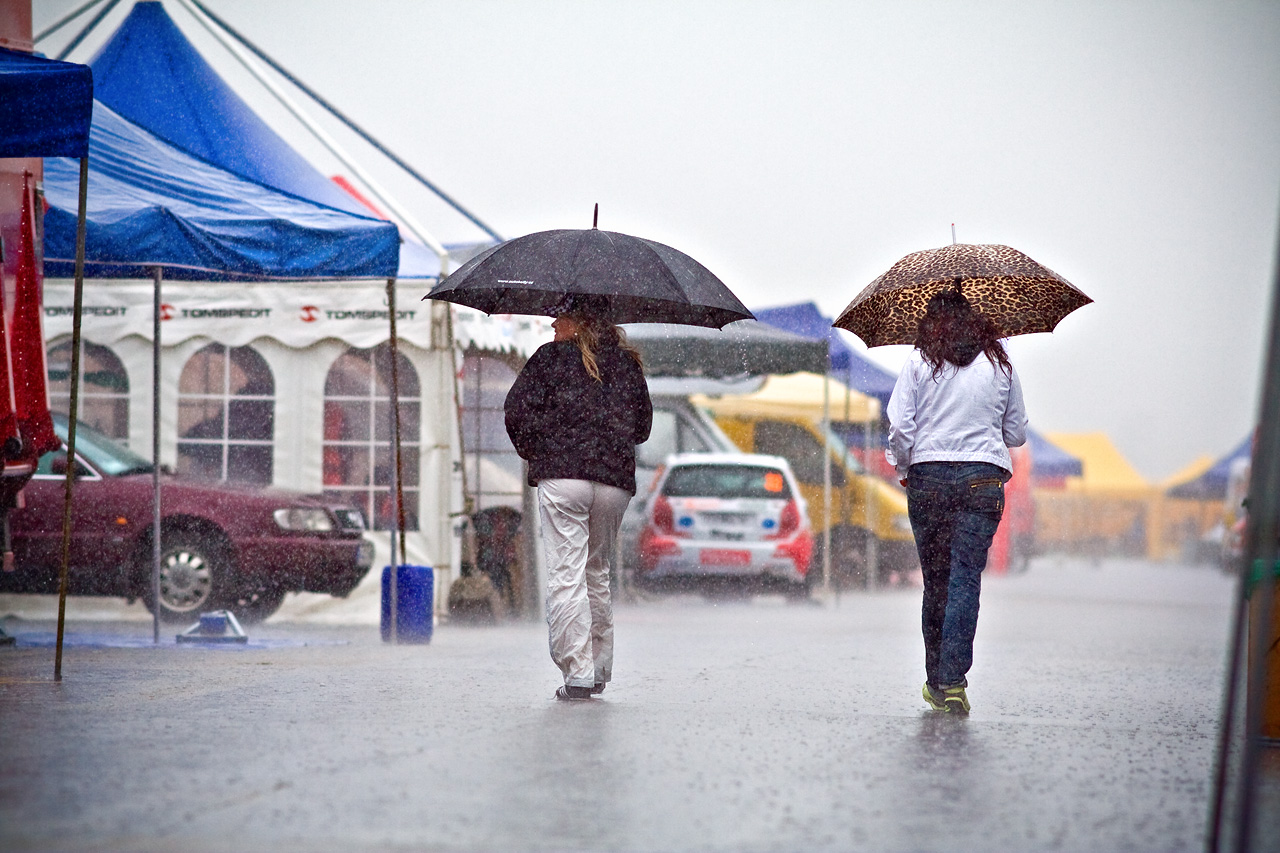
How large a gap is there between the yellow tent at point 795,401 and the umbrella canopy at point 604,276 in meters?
12.2

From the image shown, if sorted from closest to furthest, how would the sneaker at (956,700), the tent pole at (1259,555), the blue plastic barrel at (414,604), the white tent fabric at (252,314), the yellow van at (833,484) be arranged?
the tent pole at (1259,555) → the sneaker at (956,700) → the blue plastic barrel at (414,604) → the white tent fabric at (252,314) → the yellow van at (833,484)

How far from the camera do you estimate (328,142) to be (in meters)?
12.9

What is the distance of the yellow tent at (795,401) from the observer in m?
20.9

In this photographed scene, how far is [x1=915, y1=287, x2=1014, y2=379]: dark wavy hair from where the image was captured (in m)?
6.75

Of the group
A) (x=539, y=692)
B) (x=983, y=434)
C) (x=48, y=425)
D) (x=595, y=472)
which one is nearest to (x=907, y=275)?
(x=983, y=434)

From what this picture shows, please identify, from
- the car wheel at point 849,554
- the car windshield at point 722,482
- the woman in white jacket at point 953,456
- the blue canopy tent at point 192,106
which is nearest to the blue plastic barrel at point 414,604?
the blue canopy tent at point 192,106

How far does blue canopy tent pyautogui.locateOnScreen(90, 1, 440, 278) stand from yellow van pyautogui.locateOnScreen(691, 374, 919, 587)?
810 cm

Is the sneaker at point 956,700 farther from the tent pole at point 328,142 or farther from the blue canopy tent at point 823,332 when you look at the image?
the blue canopy tent at point 823,332

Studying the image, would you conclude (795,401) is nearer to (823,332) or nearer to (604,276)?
(823,332)

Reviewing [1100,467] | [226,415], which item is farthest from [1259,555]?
[1100,467]

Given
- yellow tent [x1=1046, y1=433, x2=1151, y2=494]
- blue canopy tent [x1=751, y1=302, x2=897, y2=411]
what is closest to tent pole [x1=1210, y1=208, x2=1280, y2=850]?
blue canopy tent [x1=751, y1=302, x2=897, y2=411]

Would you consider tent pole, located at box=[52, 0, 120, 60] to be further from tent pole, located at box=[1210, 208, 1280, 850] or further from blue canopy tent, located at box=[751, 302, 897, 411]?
tent pole, located at box=[1210, 208, 1280, 850]

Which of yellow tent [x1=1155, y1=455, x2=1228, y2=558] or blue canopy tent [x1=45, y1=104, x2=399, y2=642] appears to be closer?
blue canopy tent [x1=45, y1=104, x2=399, y2=642]

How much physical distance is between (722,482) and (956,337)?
10.0 metres
